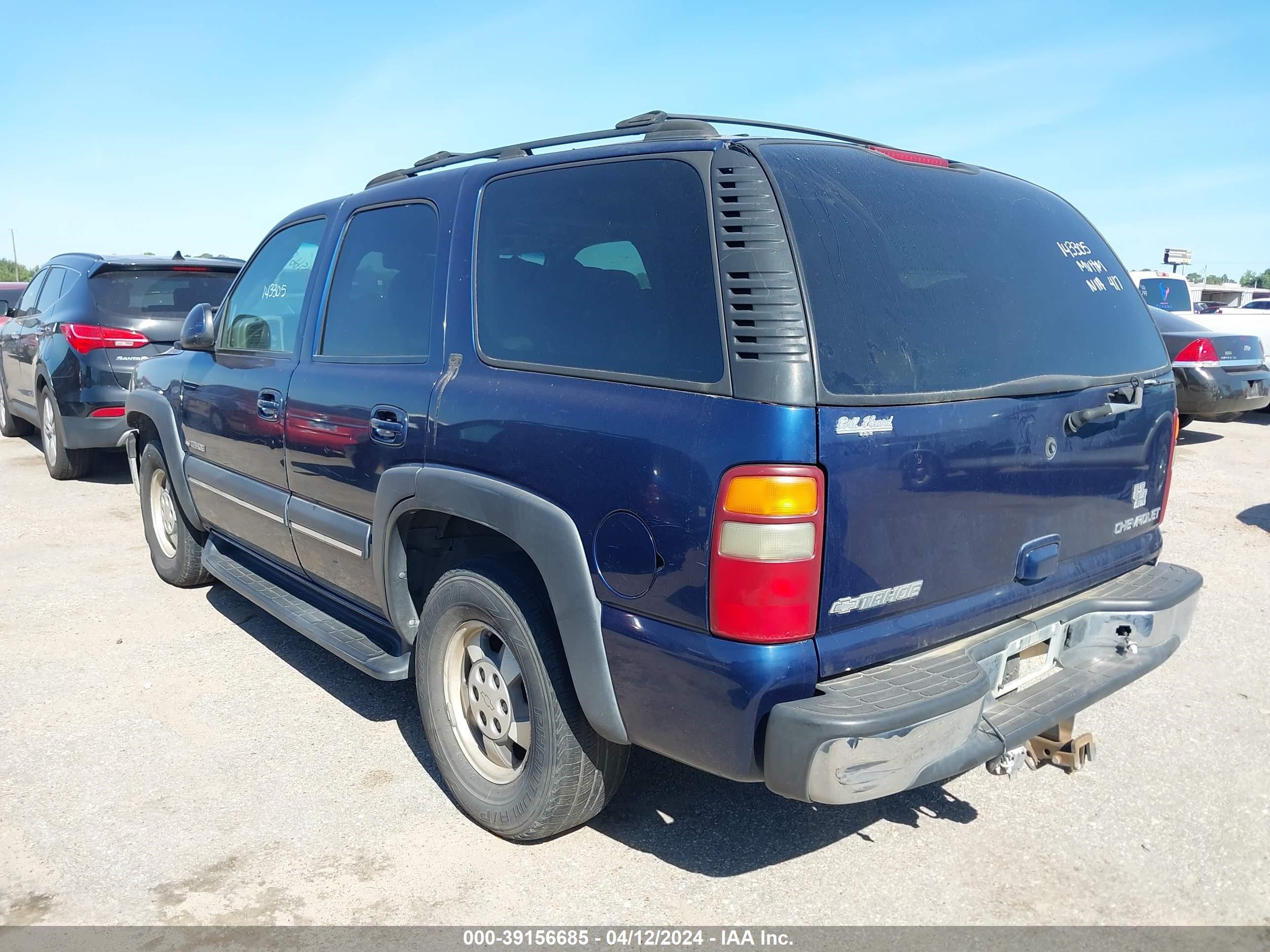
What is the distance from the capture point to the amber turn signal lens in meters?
2.21

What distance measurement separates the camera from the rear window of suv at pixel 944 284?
94.2 inches

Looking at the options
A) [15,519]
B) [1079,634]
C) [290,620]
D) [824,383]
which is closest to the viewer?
[824,383]

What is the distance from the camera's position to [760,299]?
2299mm

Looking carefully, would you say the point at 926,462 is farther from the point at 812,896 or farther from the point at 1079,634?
the point at 812,896

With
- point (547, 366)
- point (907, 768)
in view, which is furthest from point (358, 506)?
point (907, 768)

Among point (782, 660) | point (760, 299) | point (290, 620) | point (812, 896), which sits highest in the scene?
point (760, 299)

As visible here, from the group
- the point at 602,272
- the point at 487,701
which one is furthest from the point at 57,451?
the point at 602,272

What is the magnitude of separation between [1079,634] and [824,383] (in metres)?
1.36

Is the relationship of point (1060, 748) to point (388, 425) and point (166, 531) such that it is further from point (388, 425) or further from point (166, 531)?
point (166, 531)

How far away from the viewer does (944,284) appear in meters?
2.67

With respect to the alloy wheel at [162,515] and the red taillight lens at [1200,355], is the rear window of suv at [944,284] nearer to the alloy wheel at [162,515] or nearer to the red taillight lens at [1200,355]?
the alloy wheel at [162,515]

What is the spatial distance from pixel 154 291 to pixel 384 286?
5186mm

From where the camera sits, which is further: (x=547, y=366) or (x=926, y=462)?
(x=547, y=366)

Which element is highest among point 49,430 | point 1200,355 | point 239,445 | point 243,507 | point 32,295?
point 32,295
